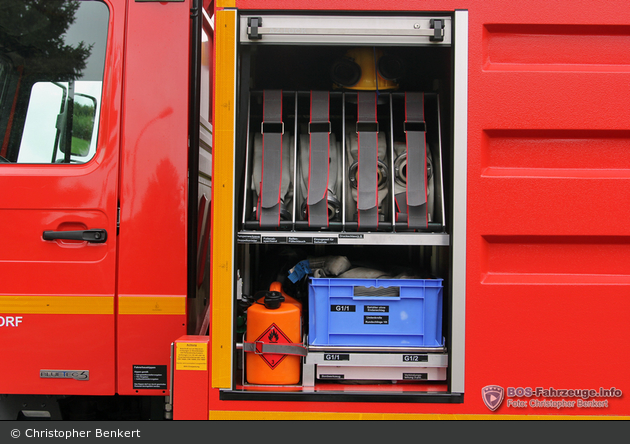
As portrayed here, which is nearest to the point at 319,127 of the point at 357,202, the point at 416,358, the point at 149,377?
the point at 357,202

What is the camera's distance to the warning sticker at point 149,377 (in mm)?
1940

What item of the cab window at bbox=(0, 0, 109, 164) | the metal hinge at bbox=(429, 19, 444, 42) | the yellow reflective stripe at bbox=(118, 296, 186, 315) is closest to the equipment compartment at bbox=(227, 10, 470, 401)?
the metal hinge at bbox=(429, 19, 444, 42)

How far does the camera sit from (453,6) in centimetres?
159

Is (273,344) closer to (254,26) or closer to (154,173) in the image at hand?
(154,173)

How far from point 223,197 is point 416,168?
86cm

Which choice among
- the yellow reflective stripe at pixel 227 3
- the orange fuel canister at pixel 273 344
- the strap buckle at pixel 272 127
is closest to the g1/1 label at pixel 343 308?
the orange fuel canister at pixel 273 344

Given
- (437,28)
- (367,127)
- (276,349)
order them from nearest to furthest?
(437,28)
(276,349)
(367,127)

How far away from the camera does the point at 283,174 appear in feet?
6.25

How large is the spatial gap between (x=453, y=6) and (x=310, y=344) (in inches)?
59.7

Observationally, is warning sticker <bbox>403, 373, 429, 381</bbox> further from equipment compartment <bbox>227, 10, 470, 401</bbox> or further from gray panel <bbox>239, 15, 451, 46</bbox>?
gray panel <bbox>239, 15, 451, 46</bbox>

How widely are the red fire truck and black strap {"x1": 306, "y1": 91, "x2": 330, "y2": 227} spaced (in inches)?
0.6

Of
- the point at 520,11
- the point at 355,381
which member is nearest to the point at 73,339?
the point at 355,381

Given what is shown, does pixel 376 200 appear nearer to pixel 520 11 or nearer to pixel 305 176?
pixel 305 176

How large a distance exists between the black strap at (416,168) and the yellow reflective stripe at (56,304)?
4.88 feet
